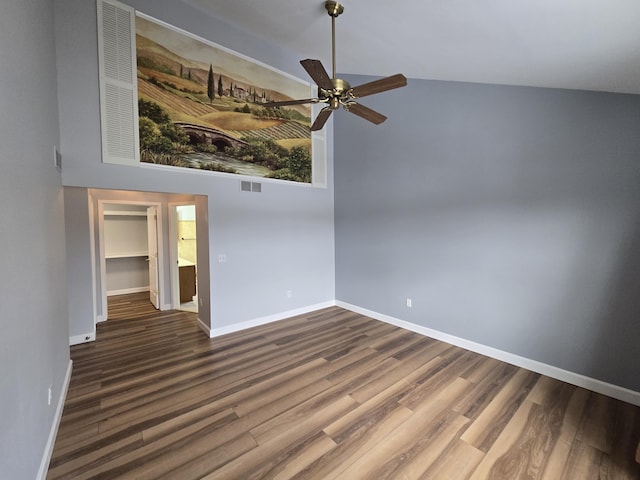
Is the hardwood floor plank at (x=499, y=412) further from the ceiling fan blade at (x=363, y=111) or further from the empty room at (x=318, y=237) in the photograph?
the ceiling fan blade at (x=363, y=111)

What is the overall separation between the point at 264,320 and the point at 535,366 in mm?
3550

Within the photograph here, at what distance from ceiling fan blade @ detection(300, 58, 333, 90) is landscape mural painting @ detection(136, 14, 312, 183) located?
205 cm

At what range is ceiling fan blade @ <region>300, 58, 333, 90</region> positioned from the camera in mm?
1914

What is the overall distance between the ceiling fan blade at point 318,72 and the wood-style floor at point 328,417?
2755mm

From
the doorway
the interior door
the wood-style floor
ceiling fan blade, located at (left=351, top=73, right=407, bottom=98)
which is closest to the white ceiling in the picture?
ceiling fan blade, located at (left=351, top=73, right=407, bottom=98)

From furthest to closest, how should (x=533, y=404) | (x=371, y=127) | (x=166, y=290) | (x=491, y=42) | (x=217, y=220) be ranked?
(x=166, y=290) < (x=371, y=127) < (x=217, y=220) < (x=533, y=404) < (x=491, y=42)

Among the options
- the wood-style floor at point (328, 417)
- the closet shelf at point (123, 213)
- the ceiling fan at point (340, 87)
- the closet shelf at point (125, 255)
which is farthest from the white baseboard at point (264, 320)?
the closet shelf at point (123, 213)

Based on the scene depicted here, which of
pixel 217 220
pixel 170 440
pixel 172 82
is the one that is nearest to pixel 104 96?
pixel 172 82

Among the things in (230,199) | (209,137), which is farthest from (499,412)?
(209,137)

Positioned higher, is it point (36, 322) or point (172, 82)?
point (172, 82)

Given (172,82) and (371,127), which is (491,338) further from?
(172,82)

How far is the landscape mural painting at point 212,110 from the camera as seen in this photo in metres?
3.16

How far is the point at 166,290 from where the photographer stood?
5117mm

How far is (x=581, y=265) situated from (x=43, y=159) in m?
4.76
